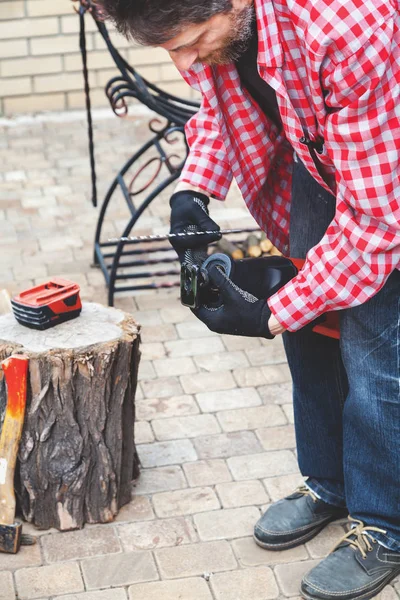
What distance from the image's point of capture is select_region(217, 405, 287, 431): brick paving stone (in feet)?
12.0

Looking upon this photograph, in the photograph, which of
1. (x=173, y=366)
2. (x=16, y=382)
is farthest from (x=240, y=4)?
(x=173, y=366)

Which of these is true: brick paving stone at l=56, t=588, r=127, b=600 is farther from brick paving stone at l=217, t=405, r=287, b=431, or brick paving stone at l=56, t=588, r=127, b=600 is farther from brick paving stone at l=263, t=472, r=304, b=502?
brick paving stone at l=217, t=405, r=287, b=431

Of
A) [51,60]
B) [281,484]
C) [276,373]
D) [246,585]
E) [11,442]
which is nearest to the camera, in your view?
[246,585]

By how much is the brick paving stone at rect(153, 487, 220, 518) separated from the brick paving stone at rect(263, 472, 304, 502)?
0.63ft

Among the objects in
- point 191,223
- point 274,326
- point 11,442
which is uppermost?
point 191,223

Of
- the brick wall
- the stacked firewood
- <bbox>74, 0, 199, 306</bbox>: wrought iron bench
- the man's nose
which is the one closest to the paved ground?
<bbox>74, 0, 199, 306</bbox>: wrought iron bench

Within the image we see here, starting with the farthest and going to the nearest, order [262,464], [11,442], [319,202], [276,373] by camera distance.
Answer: [276,373], [262,464], [11,442], [319,202]

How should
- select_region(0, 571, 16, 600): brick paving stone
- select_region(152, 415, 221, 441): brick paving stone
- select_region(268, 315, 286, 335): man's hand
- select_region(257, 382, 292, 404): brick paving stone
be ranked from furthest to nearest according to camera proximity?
select_region(257, 382, 292, 404): brick paving stone, select_region(152, 415, 221, 441): brick paving stone, select_region(0, 571, 16, 600): brick paving stone, select_region(268, 315, 286, 335): man's hand

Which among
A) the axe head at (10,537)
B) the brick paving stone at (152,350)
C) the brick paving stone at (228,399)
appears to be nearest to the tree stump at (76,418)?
the axe head at (10,537)

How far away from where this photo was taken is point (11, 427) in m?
2.92

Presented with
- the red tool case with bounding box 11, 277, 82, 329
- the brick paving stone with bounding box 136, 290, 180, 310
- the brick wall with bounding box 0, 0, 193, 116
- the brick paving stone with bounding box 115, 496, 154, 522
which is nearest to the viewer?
the red tool case with bounding box 11, 277, 82, 329

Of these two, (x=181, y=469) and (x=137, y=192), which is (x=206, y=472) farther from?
(x=137, y=192)

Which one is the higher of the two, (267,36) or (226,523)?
(267,36)

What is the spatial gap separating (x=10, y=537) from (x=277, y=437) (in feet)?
3.57
